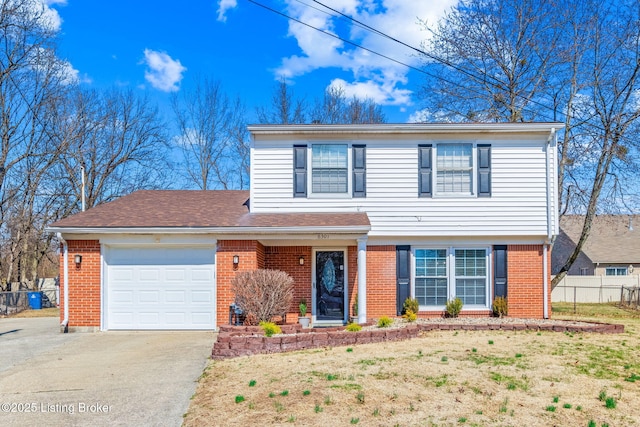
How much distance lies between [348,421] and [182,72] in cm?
2666

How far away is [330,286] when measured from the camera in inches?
567

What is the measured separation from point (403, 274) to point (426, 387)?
7441 mm

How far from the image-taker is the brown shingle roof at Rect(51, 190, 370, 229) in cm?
1286

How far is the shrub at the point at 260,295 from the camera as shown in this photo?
36.9ft

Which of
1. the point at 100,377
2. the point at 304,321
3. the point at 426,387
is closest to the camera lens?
the point at 426,387

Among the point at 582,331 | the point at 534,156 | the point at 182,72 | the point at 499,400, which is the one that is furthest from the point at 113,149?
the point at 499,400

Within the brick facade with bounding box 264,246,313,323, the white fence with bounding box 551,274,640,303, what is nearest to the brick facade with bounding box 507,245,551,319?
the brick facade with bounding box 264,246,313,323

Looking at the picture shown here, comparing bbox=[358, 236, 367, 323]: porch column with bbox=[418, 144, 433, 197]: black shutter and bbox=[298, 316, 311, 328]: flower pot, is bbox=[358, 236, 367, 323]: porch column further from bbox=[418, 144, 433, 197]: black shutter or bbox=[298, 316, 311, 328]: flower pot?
bbox=[418, 144, 433, 197]: black shutter

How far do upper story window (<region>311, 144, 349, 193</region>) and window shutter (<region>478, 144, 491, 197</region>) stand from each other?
366 centimetres

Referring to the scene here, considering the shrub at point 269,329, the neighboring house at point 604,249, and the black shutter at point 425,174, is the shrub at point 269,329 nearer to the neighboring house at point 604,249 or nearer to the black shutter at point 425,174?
the black shutter at point 425,174

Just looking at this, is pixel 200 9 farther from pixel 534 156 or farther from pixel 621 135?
pixel 621 135

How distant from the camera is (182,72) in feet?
94.3

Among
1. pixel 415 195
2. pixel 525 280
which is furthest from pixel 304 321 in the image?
pixel 525 280

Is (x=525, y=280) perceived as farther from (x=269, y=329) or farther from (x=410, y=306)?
(x=269, y=329)
